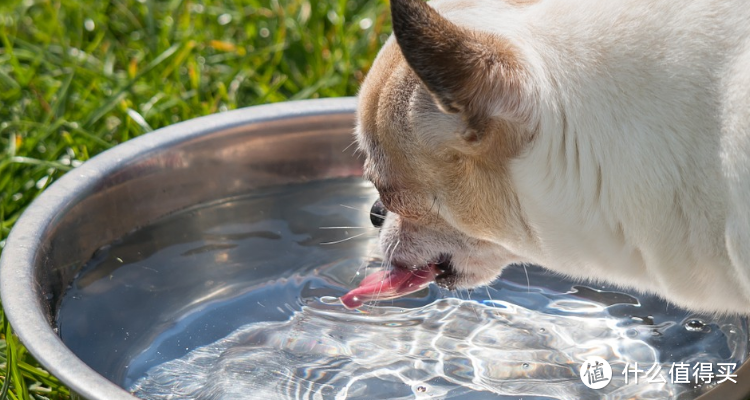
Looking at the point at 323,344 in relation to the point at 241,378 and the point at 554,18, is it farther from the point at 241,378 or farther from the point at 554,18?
the point at 554,18

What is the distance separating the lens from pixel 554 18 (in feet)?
7.78

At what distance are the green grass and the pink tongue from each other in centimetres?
144

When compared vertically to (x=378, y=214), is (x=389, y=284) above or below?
below

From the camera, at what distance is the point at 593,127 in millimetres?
2271

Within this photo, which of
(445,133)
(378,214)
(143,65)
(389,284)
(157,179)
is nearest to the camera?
(445,133)

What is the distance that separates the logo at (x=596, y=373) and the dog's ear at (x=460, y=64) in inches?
45.4

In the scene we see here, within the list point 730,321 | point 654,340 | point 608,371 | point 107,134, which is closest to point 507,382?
point 608,371

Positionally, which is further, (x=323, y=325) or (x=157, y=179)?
(x=157, y=179)

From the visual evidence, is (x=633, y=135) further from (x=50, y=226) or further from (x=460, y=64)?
(x=50, y=226)

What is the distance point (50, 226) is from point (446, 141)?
4.98 feet

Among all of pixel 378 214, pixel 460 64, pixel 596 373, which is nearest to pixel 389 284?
pixel 378 214

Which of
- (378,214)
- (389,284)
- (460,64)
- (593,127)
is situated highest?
(460,64)

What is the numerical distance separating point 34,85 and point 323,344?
2383 millimetres

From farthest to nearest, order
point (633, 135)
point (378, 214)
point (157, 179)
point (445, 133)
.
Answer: point (157, 179) < point (378, 214) < point (445, 133) < point (633, 135)
